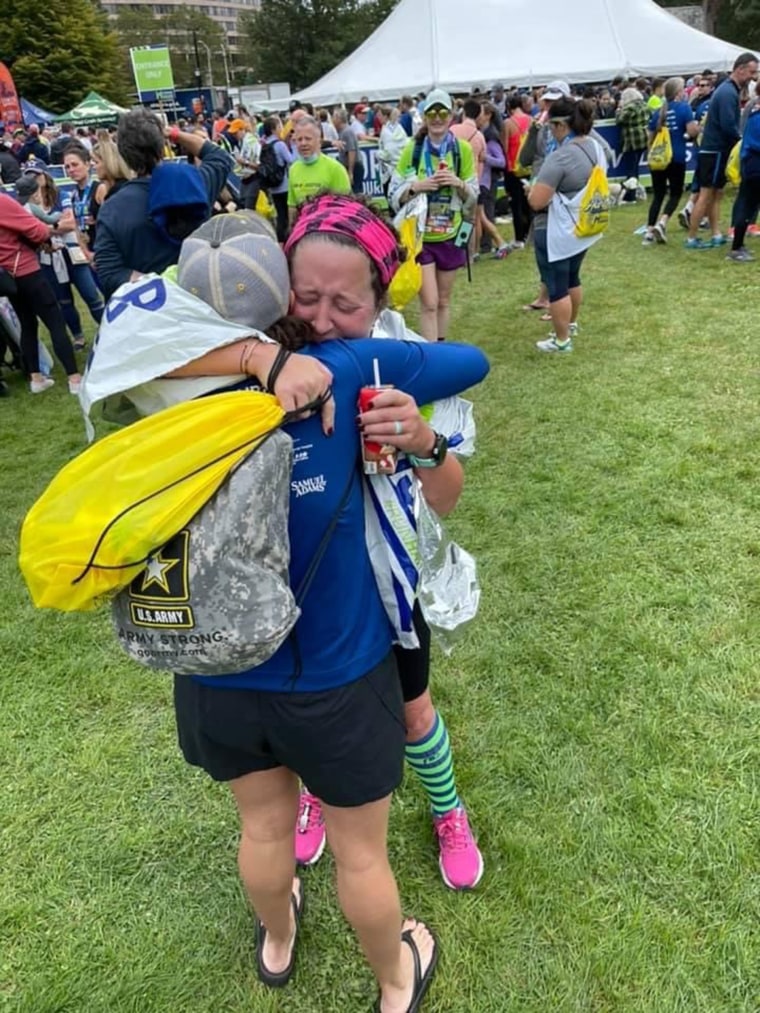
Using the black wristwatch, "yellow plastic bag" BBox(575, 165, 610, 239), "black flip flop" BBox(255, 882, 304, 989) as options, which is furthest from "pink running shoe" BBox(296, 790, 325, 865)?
"yellow plastic bag" BBox(575, 165, 610, 239)

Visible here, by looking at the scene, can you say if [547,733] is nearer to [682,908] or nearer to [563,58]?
[682,908]

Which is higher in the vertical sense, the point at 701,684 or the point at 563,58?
the point at 563,58

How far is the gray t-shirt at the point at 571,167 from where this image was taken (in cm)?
523

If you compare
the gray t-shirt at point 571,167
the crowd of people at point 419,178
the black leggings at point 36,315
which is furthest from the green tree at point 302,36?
the gray t-shirt at point 571,167

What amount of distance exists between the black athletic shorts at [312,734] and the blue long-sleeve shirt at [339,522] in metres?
0.03

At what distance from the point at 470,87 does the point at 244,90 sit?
21460 millimetres

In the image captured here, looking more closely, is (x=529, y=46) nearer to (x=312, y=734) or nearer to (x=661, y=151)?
(x=661, y=151)

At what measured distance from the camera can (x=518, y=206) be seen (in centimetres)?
984

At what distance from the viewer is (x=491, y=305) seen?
24.6 feet

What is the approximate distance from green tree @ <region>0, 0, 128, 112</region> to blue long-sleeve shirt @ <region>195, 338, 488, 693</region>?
43652mm

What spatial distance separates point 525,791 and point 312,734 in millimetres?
1318

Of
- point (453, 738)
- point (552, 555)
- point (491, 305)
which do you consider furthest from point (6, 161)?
point (453, 738)

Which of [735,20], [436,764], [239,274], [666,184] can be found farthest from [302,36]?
[239,274]

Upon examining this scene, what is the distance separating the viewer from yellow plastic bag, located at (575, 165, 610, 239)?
204 inches
